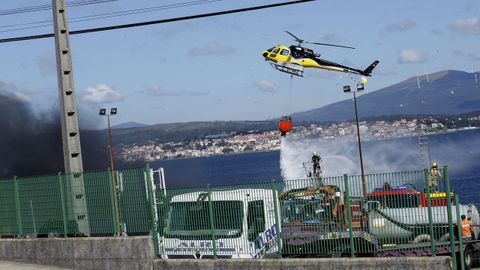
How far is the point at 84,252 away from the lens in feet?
68.8

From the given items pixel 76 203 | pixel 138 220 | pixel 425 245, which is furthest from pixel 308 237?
pixel 76 203

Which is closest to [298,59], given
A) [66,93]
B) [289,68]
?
[289,68]

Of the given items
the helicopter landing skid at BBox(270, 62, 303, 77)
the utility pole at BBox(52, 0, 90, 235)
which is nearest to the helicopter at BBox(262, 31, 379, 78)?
the helicopter landing skid at BBox(270, 62, 303, 77)

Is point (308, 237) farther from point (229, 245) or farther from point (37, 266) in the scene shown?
point (37, 266)

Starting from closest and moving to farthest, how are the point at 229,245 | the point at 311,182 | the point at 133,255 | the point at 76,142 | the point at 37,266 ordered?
the point at 311,182, the point at 229,245, the point at 133,255, the point at 37,266, the point at 76,142

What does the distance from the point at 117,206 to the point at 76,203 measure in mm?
1404

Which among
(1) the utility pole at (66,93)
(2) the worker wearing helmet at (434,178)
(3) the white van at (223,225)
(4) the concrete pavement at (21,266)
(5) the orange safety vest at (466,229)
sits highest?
(1) the utility pole at (66,93)

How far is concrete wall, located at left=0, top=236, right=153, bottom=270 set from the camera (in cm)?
1998

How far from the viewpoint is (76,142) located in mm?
24125

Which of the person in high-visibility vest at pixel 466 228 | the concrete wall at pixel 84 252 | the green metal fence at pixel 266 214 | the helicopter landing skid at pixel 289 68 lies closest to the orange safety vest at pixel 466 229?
the person in high-visibility vest at pixel 466 228

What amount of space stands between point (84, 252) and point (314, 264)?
20.7 feet

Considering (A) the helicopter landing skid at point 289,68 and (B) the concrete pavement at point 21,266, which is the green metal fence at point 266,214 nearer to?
(B) the concrete pavement at point 21,266

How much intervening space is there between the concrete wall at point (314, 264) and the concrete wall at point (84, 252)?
57 cm

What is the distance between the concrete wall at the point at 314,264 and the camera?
52.6ft
